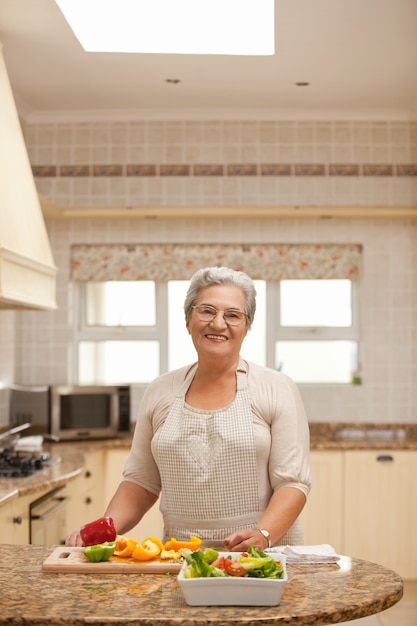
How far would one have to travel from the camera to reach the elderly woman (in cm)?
235

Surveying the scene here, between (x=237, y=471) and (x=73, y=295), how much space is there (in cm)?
377

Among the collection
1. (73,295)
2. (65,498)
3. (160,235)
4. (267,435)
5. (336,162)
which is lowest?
(65,498)

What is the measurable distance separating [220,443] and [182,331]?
3648 millimetres

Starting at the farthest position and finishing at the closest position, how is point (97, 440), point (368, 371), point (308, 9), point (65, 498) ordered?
point (368, 371) < point (97, 440) < point (65, 498) < point (308, 9)

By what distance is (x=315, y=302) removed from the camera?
598 centimetres

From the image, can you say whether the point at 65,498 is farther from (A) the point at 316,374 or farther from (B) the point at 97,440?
(A) the point at 316,374

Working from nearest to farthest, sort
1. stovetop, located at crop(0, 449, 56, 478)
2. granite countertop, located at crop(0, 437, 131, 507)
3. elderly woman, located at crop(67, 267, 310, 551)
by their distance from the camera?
elderly woman, located at crop(67, 267, 310, 551)
granite countertop, located at crop(0, 437, 131, 507)
stovetop, located at crop(0, 449, 56, 478)

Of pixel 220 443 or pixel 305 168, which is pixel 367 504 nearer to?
pixel 305 168

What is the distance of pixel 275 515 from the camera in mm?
2271

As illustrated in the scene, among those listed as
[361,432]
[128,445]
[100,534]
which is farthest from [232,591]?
[361,432]

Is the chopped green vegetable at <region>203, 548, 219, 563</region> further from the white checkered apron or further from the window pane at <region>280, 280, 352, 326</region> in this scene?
the window pane at <region>280, 280, 352, 326</region>

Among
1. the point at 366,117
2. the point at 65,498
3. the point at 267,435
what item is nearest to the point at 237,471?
the point at 267,435

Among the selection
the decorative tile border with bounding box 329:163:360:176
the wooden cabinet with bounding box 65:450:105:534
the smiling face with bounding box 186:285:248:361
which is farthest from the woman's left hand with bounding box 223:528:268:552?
the decorative tile border with bounding box 329:163:360:176

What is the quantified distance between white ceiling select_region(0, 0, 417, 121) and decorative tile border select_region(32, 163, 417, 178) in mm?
324
